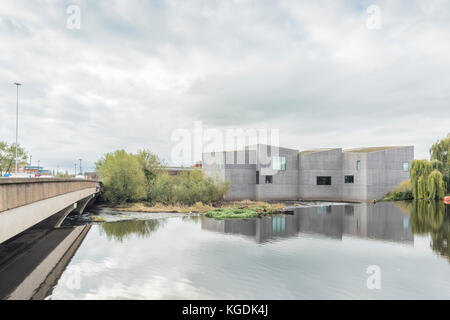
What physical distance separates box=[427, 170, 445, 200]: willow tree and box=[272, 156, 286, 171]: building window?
Result: 20855mm

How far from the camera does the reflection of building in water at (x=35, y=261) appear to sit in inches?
340

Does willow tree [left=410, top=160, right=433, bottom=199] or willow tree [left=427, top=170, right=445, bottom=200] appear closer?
willow tree [left=427, top=170, right=445, bottom=200]

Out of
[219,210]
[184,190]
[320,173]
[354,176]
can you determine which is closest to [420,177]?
[354,176]

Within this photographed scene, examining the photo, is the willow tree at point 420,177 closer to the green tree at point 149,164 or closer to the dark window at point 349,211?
the dark window at point 349,211

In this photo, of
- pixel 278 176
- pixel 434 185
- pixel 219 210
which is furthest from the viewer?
pixel 278 176

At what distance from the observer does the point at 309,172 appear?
149 feet

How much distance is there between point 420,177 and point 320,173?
Result: 554 inches

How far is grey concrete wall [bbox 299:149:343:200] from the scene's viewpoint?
148 feet

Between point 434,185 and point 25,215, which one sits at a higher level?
point 25,215

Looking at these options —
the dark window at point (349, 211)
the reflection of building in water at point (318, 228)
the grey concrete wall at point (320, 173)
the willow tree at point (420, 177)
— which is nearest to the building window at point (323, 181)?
the grey concrete wall at point (320, 173)

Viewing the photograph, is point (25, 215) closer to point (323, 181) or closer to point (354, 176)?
point (323, 181)

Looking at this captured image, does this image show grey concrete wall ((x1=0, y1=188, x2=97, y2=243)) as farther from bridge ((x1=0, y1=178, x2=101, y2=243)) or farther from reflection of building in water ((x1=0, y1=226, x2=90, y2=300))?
reflection of building in water ((x1=0, y1=226, x2=90, y2=300))

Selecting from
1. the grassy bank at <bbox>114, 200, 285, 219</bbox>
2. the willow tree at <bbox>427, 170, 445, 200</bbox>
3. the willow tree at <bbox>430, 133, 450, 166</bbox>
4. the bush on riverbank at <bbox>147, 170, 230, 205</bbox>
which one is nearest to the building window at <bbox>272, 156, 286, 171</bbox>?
the bush on riverbank at <bbox>147, 170, 230, 205</bbox>

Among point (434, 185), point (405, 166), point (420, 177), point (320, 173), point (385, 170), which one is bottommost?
point (434, 185)
